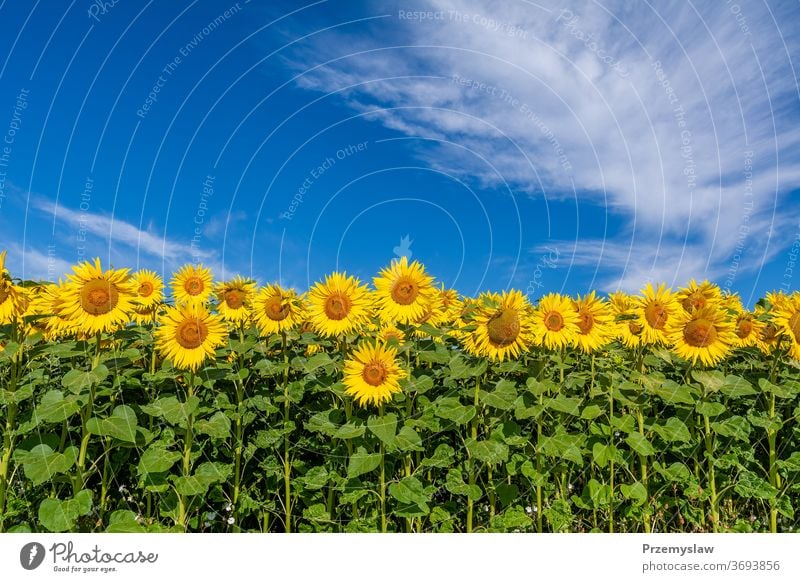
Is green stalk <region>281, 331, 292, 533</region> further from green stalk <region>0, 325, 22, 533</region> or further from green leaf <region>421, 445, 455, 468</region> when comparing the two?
green stalk <region>0, 325, 22, 533</region>

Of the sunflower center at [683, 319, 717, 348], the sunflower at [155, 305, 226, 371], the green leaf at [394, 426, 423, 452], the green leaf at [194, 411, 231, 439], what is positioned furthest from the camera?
the sunflower center at [683, 319, 717, 348]

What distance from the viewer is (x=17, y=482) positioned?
5.92 meters

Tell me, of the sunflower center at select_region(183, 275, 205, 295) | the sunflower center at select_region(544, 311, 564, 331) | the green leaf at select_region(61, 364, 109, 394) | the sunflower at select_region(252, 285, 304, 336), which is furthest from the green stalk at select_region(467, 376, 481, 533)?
the sunflower center at select_region(183, 275, 205, 295)

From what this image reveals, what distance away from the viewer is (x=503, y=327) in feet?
18.0

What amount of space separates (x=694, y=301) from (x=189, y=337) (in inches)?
218

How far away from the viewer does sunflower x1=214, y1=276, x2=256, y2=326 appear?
6496 mm

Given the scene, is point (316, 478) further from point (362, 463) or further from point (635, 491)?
point (635, 491)

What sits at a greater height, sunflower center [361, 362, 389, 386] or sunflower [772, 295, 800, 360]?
sunflower [772, 295, 800, 360]

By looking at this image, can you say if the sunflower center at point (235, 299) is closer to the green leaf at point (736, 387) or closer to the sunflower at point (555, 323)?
the sunflower at point (555, 323)

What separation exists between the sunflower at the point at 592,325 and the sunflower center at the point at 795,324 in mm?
1898

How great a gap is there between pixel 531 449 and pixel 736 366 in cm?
271

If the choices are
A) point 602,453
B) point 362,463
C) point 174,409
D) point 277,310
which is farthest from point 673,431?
point 174,409

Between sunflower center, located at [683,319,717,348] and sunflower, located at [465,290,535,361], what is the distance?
5.79 ft

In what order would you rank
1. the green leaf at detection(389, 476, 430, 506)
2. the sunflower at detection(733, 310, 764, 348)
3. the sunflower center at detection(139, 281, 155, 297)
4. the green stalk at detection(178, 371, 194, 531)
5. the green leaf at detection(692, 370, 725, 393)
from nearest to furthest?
the green leaf at detection(389, 476, 430, 506)
the green stalk at detection(178, 371, 194, 531)
the green leaf at detection(692, 370, 725, 393)
the sunflower at detection(733, 310, 764, 348)
the sunflower center at detection(139, 281, 155, 297)
